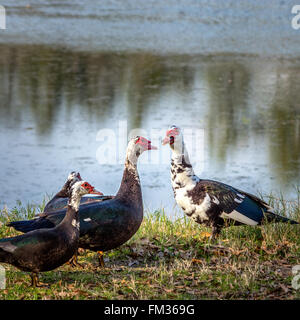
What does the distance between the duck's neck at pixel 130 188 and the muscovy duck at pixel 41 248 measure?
2.63 ft

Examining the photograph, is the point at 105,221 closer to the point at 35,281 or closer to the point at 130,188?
the point at 130,188

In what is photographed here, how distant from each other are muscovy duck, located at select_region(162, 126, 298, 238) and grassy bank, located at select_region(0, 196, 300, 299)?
19 cm

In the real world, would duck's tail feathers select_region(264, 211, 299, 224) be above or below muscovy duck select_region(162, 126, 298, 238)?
below

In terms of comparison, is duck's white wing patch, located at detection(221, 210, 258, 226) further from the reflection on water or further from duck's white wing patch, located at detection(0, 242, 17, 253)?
the reflection on water

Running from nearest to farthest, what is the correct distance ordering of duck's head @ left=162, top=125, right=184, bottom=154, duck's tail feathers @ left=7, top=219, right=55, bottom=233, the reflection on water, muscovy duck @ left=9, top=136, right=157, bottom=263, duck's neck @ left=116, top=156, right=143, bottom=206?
duck's tail feathers @ left=7, top=219, right=55, bottom=233, muscovy duck @ left=9, top=136, right=157, bottom=263, duck's neck @ left=116, top=156, right=143, bottom=206, duck's head @ left=162, top=125, right=184, bottom=154, the reflection on water

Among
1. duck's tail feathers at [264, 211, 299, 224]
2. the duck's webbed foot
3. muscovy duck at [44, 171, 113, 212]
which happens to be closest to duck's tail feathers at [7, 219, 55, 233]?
the duck's webbed foot

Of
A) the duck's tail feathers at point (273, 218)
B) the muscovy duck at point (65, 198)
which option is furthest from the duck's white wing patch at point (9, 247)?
the duck's tail feathers at point (273, 218)

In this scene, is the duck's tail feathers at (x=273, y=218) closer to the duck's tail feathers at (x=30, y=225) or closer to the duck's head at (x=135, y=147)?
the duck's head at (x=135, y=147)

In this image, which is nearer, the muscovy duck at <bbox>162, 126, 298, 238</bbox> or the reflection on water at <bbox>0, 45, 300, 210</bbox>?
the muscovy duck at <bbox>162, 126, 298, 238</bbox>

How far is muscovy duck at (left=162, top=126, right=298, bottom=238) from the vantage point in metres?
6.55

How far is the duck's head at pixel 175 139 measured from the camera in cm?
659

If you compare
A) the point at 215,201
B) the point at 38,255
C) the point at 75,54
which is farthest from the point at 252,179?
the point at 75,54

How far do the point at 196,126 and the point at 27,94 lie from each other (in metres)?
4.03

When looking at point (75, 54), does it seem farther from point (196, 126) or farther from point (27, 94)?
point (196, 126)
